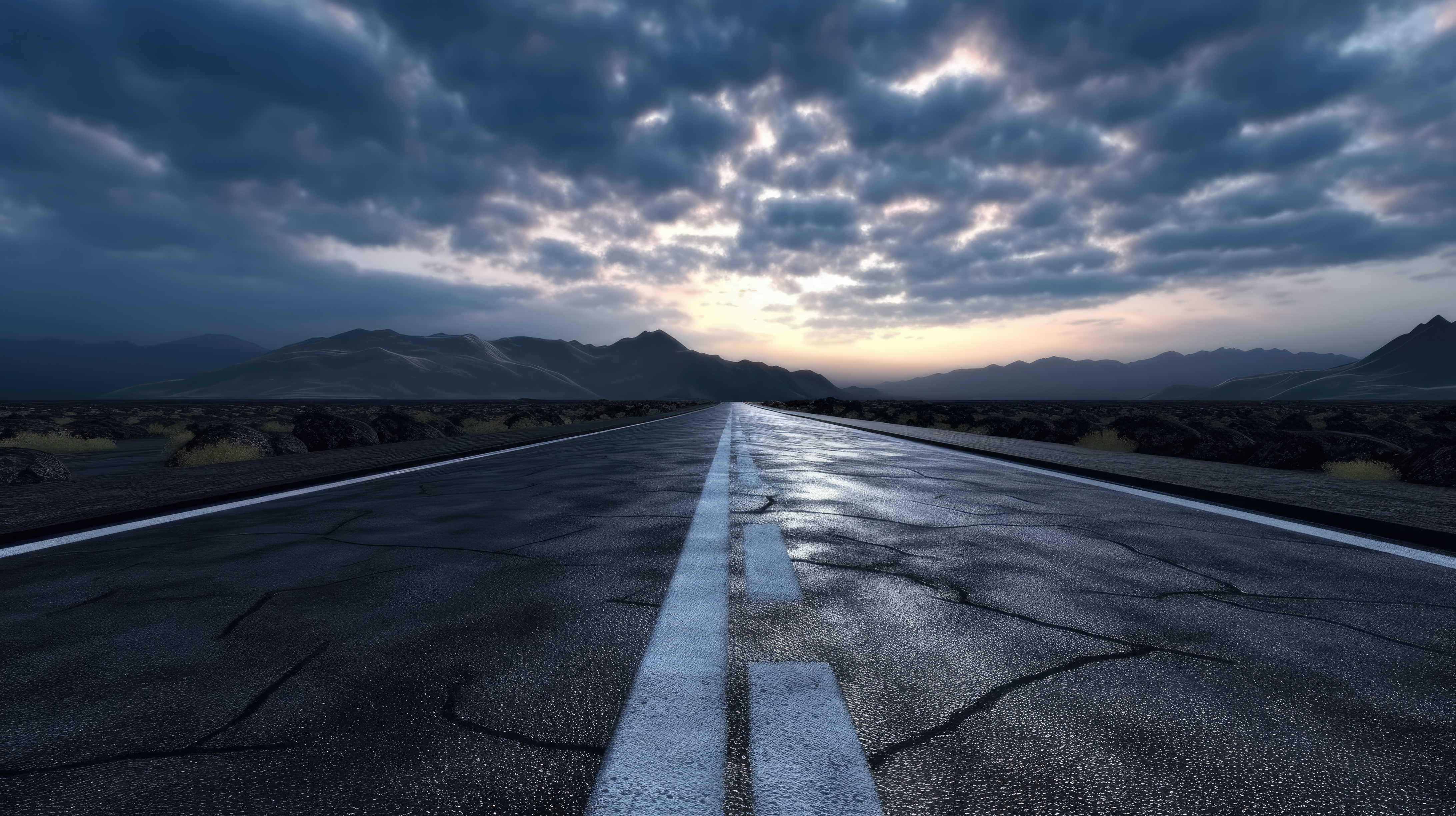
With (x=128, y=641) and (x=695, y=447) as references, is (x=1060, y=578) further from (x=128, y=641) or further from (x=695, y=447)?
(x=695, y=447)

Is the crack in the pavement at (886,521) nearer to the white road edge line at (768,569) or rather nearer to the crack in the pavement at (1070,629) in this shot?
the white road edge line at (768,569)

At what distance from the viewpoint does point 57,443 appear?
611 inches

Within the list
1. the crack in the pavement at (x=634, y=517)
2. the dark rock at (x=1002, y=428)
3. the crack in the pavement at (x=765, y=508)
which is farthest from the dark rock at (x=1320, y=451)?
the dark rock at (x=1002, y=428)

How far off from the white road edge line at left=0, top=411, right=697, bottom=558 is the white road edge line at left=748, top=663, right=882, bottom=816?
524 cm

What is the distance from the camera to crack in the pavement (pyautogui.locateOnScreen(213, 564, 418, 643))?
280cm

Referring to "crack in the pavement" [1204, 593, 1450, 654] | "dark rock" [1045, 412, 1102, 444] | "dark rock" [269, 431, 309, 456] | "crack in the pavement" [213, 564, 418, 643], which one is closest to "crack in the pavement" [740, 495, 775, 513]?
"crack in the pavement" [213, 564, 418, 643]

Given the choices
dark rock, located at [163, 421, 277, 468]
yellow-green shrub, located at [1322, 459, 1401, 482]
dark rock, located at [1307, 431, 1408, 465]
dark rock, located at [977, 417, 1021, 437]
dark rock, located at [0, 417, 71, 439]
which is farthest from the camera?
dark rock, located at [977, 417, 1021, 437]

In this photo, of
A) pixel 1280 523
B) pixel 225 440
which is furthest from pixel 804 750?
pixel 225 440

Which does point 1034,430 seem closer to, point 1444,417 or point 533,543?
point 1444,417

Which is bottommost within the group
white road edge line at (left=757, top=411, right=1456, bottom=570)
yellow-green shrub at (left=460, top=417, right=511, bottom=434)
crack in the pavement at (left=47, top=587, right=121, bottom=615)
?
yellow-green shrub at (left=460, top=417, right=511, bottom=434)

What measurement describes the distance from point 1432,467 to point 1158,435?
7334 mm

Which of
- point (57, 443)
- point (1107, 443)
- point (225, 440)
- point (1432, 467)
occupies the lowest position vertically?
point (1107, 443)

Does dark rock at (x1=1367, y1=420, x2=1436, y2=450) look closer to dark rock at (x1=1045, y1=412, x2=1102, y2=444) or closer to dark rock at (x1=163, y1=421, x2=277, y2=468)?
dark rock at (x1=1045, y1=412, x2=1102, y2=444)

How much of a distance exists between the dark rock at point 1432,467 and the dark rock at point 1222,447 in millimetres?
3962
